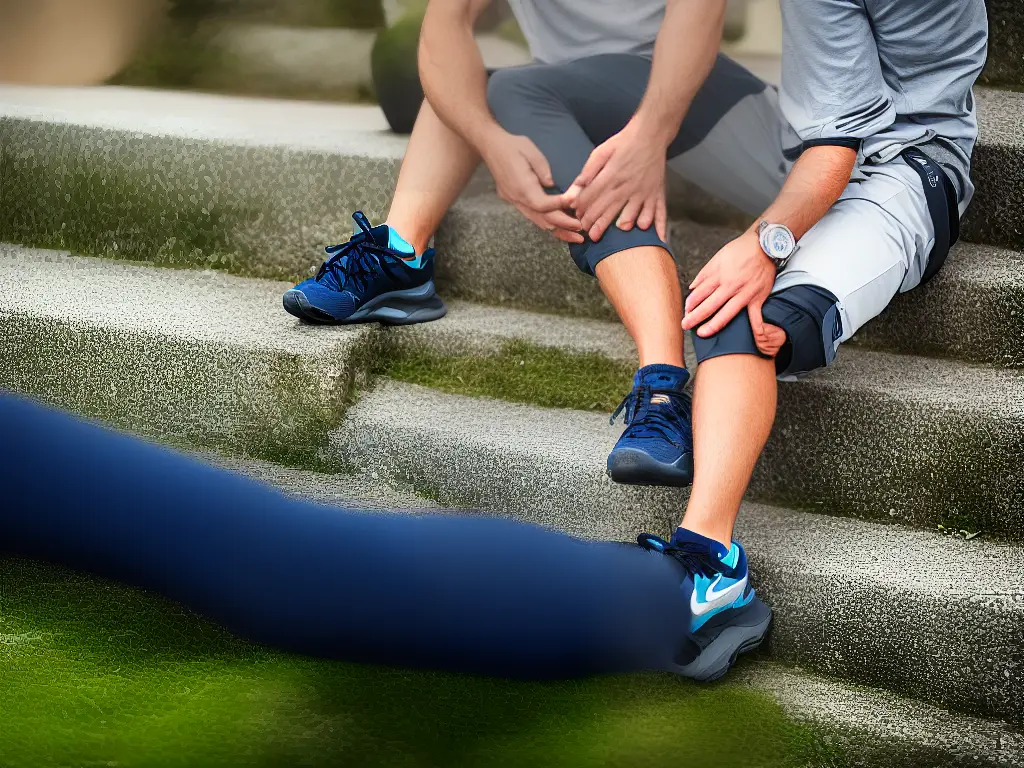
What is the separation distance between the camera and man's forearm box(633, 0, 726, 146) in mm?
1609

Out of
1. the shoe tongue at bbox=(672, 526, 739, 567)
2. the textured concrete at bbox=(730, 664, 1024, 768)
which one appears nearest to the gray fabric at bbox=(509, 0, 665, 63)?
the shoe tongue at bbox=(672, 526, 739, 567)

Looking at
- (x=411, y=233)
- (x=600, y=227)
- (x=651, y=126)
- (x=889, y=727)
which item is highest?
(x=651, y=126)

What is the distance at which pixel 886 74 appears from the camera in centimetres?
156

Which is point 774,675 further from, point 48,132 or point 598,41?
point 48,132

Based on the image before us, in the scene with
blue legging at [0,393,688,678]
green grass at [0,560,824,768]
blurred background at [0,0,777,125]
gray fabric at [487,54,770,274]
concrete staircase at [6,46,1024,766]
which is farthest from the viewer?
blurred background at [0,0,777,125]

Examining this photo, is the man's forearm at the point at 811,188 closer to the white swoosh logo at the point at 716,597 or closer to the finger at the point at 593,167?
the finger at the point at 593,167

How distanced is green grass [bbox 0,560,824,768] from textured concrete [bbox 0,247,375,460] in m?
0.43

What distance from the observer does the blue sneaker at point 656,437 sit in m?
1.33

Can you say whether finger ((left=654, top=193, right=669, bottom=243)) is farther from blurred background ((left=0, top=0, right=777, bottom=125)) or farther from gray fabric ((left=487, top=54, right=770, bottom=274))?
blurred background ((left=0, top=0, right=777, bottom=125))

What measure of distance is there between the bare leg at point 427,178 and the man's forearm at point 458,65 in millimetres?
92

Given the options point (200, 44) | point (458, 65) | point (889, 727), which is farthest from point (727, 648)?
point (200, 44)

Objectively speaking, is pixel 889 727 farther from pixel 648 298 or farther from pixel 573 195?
pixel 573 195

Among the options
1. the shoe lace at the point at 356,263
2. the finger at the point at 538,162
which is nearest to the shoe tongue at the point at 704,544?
the finger at the point at 538,162

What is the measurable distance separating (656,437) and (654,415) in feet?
0.15
